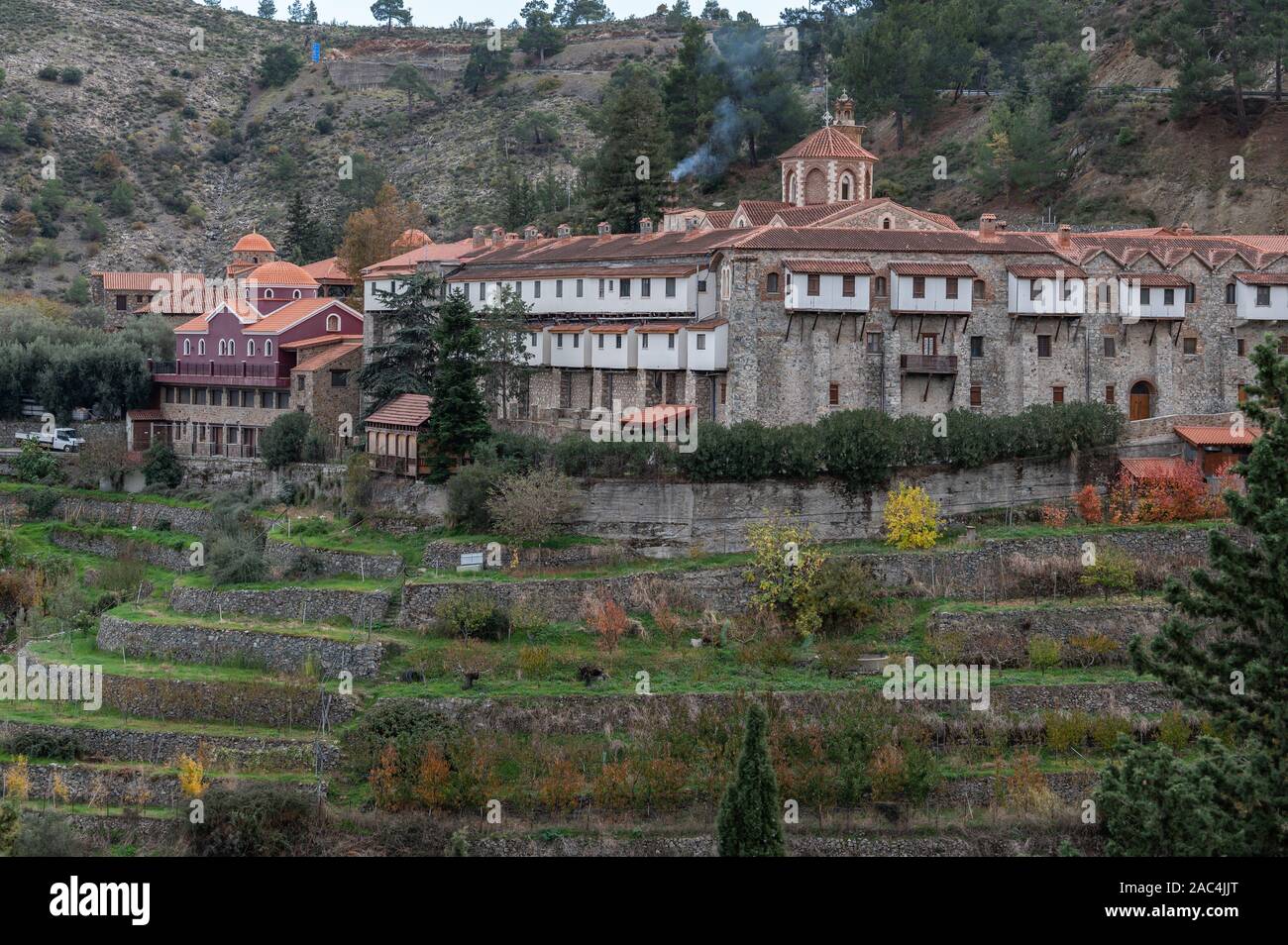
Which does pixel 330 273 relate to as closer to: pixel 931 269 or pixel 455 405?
pixel 455 405

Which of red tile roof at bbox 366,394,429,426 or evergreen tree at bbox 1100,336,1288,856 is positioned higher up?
red tile roof at bbox 366,394,429,426

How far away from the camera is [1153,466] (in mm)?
54812

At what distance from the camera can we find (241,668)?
47.5m

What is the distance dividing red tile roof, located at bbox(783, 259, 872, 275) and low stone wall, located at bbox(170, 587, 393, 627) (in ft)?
53.9

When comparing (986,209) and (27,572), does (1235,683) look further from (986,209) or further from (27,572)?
(986,209)

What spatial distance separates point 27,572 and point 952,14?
6015 cm

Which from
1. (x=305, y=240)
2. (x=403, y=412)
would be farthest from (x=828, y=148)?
(x=305, y=240)

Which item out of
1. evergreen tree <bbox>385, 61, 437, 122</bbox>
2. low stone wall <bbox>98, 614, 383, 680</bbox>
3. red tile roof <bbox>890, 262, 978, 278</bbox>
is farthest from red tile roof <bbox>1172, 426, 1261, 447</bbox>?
evergreen tree <bbox>385, 61, 437, 122</bbox>

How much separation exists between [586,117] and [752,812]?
96768 mm

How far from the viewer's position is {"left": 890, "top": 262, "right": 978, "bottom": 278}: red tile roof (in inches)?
2227

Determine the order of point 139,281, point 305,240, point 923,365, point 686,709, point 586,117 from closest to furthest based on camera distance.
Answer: point 686,709, point 923,365, point 139,281, point 305,240, point 586,117

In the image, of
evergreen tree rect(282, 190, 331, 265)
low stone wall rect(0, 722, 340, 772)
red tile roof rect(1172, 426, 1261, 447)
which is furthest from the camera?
evergreen tree rect(282, 190, 331, 265)

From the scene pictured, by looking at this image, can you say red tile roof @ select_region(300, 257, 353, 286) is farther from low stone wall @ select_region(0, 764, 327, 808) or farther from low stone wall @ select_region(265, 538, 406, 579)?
low stone wall @ select_region(0, 764, 327, 808)
